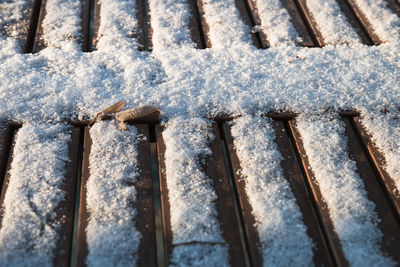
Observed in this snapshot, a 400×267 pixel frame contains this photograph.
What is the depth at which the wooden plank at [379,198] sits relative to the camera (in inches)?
33.2

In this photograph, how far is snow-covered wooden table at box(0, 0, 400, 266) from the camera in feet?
2.75

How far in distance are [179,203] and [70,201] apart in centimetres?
26

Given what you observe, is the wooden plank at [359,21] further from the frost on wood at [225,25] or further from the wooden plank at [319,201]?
the wooden plank at [319,201]

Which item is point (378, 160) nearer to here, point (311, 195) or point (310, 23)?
point (311, 195)

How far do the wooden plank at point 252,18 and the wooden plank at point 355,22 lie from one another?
A: 14.6 inches

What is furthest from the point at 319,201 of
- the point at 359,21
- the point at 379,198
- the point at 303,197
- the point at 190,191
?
the point at 359,21

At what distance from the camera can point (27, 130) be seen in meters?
1.03

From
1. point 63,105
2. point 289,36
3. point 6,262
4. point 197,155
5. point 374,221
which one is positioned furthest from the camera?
point 289,36

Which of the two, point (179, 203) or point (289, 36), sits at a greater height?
point (289, 36)

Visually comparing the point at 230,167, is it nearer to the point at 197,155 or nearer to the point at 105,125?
the point at 197,155

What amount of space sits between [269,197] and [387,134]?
0.44 m

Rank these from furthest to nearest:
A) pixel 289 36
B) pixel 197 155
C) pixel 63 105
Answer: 1. pixel 289 36
2. pixel 63 105
3. pixel 197 155

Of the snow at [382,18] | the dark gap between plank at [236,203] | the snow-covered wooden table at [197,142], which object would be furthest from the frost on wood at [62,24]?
the snow at [382,18]

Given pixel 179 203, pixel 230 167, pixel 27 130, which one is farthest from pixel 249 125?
pixel 27 130
